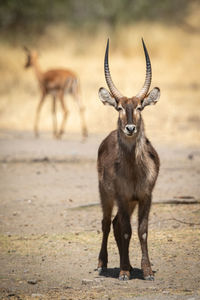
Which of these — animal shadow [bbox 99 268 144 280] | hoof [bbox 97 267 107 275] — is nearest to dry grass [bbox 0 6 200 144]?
animal shadow [bbox 99 268 144 280]

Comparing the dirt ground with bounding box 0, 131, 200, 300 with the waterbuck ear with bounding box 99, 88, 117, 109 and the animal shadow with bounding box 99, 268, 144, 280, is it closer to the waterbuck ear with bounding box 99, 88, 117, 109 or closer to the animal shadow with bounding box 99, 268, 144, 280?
the animal shadow with bounding box 99, 268, 144, 280

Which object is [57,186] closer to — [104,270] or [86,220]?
[86,220]

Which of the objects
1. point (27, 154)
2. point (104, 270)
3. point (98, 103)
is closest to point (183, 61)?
point (98, 103)

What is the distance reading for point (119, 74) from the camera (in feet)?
88.9

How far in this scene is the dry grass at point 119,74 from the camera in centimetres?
2198

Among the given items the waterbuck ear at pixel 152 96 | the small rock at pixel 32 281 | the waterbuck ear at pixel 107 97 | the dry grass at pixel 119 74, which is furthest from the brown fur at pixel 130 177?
the dry grass at pixel 119 74

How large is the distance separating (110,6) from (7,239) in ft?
95.9

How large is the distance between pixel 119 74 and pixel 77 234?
63.1 feet

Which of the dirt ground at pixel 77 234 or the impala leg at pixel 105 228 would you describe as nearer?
the dirt ground at pixel 77 234

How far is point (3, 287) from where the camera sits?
20.7 ft

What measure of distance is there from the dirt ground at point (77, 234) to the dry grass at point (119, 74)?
19.8ft

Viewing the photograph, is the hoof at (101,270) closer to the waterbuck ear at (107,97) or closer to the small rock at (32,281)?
the small rock at (32,281)

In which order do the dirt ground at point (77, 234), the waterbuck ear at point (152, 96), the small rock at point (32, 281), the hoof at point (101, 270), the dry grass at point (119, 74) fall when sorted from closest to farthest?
1. the dirt ground at point (77, 234)
2. the small rock at point (32, 281)
3. the hoof at point (101, 270)
4. the waterbuck ear at point (152, 96)
5. the dry grass at point (119, 74)

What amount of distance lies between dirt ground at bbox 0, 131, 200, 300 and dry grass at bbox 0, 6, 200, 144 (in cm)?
603
